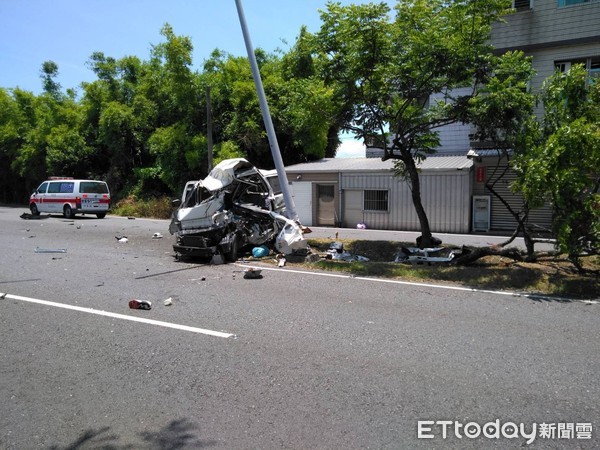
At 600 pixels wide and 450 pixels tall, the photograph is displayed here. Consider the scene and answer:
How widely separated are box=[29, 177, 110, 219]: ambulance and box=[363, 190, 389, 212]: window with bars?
45.1 ft

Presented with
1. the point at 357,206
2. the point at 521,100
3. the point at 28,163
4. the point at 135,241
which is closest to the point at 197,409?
the point at 521,100

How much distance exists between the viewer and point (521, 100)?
946cm

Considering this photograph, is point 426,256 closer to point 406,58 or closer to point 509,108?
point 509,108

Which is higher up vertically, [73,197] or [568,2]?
[568,2]

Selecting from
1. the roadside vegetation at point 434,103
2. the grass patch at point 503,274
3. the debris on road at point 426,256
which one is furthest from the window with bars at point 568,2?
the debris on road at point 426,256

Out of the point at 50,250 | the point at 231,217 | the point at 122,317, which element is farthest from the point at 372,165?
the point at 122,317

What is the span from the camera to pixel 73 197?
23828mm

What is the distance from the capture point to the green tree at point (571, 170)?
26.5ft

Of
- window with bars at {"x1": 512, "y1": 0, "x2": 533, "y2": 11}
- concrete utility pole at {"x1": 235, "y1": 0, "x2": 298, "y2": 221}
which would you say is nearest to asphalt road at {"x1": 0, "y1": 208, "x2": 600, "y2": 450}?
concrete utility pole at {"x1": 235, "y1": 0, "x2": 298, "y2": 221}

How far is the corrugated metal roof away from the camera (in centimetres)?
1869

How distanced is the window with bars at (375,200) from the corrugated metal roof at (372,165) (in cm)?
102

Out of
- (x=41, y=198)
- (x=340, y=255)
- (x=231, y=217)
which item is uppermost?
(x=231, y=217)

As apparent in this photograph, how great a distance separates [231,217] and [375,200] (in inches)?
401

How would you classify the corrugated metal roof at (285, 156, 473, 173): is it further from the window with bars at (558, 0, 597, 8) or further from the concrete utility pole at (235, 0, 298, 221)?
the concrete utility pole at (235, 0, 298, 221)
